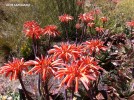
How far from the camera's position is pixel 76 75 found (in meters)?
2.29

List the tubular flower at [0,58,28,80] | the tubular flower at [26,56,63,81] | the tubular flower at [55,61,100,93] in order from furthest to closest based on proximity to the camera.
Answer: the tubular flower at [0,58,28,80]
the tubular flower at [26,56,63,81]
the tubular flower at [55,61,100,93]

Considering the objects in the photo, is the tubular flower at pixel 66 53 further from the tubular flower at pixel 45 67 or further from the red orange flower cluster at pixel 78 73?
the red orange flower cluster at pixel 78 73

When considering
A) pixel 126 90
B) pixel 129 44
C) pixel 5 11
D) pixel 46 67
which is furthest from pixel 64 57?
pixel 5 11

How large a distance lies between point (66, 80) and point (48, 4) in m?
6.65

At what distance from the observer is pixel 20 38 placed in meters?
7.44

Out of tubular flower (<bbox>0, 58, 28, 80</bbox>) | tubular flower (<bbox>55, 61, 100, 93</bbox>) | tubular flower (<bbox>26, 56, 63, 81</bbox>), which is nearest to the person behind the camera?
tubular flower (<bbox>55, 61, 100, 93</bbox>)

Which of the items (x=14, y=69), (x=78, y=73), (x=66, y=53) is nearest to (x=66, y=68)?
(x=78, y=73)

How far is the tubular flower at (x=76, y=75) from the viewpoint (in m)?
2.22

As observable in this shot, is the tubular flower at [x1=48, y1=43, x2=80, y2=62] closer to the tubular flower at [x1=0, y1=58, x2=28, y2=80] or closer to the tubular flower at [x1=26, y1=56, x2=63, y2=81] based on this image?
the tubular flower at [x1=26, y1=56, x2=63, y2=81]

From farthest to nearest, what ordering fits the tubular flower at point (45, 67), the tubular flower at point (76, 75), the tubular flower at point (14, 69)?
1. the tubular flower at point (14, 69)
2. the tubular flower at point (45, 67)
3. the tubular flower at point (76, 75)

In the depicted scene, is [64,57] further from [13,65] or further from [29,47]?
[29,47]

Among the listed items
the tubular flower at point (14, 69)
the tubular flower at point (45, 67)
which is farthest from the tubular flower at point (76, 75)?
the tubular flower at point (14, 69)

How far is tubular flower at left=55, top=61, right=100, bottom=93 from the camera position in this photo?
2.22 m

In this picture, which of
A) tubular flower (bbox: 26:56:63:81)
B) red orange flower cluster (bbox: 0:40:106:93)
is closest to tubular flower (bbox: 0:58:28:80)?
red orange flower cluster (bbox: 0:40:106:93)
